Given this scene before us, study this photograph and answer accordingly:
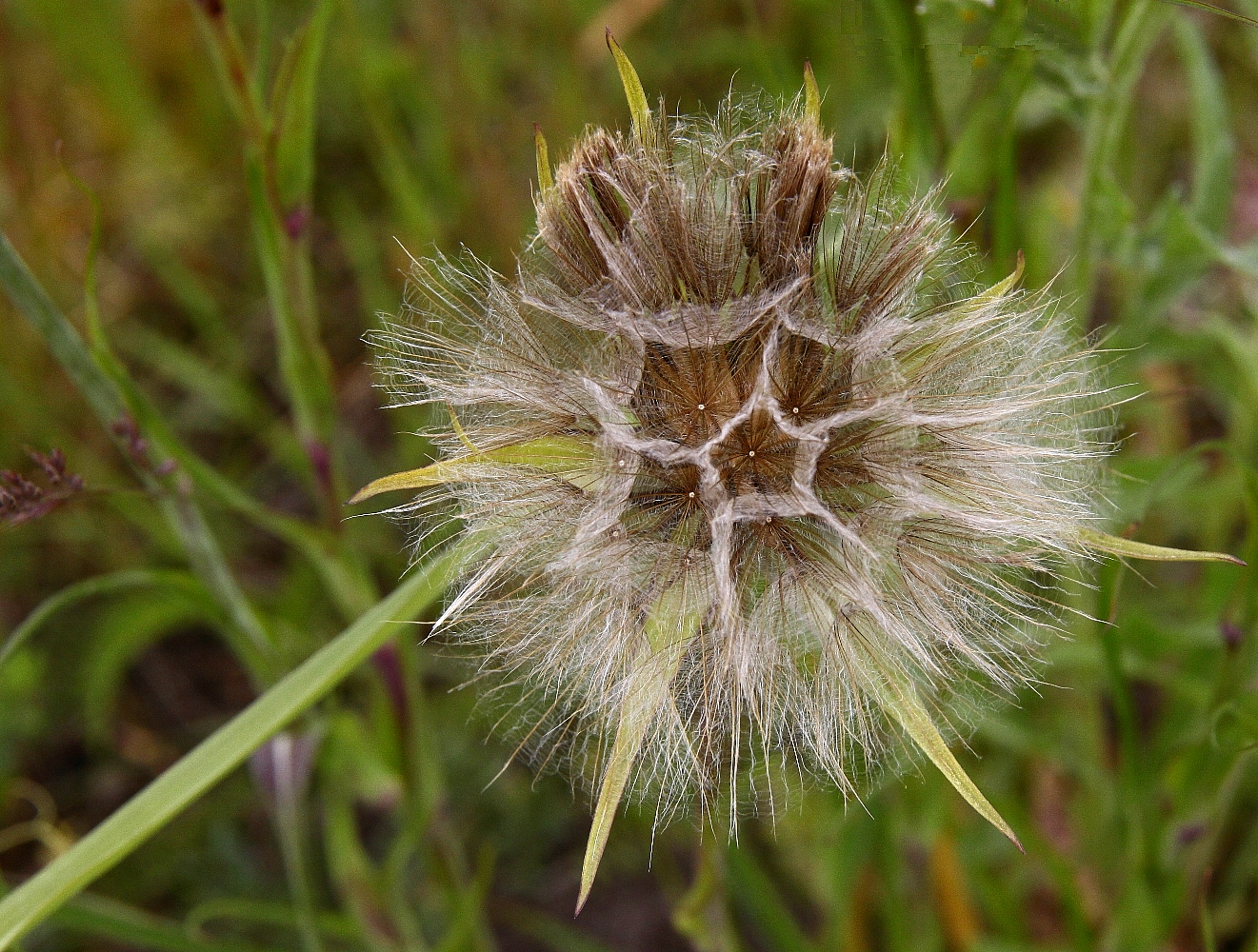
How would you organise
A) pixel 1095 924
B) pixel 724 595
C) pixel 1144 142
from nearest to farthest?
pixel 724 595 < pixel 1095 924 < pixel 1144 142

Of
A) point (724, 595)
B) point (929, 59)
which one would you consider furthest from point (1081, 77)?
point (724, 595)

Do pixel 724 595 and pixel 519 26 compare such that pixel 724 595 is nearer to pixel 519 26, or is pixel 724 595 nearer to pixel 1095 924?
pixel 1095 924

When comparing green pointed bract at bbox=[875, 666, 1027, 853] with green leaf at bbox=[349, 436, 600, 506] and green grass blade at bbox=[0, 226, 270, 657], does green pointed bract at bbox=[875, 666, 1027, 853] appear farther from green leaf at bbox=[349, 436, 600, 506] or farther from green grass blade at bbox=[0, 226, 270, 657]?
green grass blade at bbox=[0, 226, 270, 657]

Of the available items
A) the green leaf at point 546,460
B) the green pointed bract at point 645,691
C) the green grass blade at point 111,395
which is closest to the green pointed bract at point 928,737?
the green pointed bract at point 645,691

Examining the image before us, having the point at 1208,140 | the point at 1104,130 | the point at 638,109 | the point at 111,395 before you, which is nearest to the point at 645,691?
the point at 638,109

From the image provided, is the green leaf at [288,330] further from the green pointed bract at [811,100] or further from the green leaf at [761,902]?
the green leaf at [761,902]

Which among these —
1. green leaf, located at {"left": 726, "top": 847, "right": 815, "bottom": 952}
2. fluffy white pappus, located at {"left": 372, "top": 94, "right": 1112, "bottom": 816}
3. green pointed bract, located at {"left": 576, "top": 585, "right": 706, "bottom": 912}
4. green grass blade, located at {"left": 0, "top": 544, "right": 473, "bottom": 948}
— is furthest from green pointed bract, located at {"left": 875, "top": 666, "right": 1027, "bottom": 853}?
green leaf, located at {"left": 726, "top": 847, "right": 815, "bottom": 952}

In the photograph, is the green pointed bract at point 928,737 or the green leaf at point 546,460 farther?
the green leaf at point 546,460
